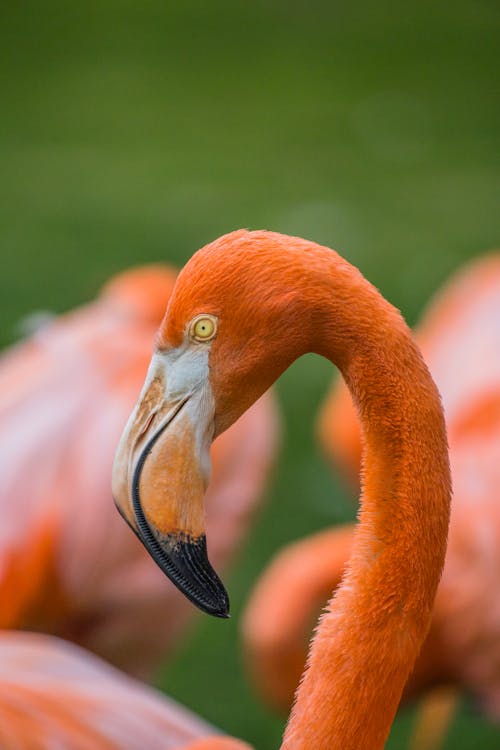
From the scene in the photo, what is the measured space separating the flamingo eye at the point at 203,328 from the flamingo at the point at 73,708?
606mm

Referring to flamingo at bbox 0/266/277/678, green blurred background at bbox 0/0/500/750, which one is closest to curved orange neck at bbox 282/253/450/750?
flamingo at bbox 0/266/277/678

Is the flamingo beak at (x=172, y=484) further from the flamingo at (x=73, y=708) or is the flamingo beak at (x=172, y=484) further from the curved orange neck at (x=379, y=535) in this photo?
the flamingo at (x=73, y=708)

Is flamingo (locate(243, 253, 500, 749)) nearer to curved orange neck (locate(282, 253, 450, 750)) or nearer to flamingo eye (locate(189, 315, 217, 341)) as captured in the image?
curved orange neck (locate(282, 253, 450, 750))

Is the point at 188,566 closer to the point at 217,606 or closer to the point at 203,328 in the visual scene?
the point at 217,606

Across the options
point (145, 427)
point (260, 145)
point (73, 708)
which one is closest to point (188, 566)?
point (145, 427)

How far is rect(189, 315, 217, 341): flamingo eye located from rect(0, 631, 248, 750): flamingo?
0.61m

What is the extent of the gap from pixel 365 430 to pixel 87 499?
3.86 ft

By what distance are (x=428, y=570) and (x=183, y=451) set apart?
323mm

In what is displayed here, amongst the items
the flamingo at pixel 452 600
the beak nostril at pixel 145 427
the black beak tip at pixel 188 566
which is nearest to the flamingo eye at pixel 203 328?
the beak nostril at pixel 145 427

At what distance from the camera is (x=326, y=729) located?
1.28 m

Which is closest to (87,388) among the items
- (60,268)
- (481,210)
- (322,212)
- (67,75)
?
(60,268)

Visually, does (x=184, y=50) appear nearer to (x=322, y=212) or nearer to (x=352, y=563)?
(x=322, y=212)

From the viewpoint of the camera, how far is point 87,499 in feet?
7.72

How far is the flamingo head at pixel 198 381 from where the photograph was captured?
1208 millimetres
